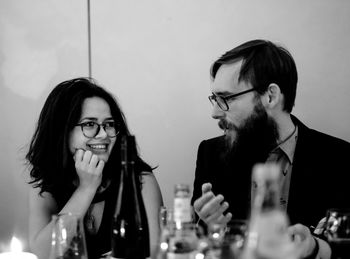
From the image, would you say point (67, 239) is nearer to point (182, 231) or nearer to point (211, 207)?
point (182, 231)

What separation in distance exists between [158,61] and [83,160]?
0.77 meters

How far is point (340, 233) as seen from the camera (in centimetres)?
95

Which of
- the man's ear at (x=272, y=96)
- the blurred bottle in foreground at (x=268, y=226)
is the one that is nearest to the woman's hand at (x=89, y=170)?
the man's ear at (x=272, y=96)

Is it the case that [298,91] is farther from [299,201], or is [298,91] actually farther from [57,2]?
[57,2]

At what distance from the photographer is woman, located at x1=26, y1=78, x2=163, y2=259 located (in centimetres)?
171

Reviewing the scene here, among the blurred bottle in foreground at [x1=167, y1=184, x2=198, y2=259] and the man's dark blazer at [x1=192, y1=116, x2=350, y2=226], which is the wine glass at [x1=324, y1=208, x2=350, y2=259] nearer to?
the blurred bottle in foreground at [x1=167, y1=184, x2=198, y2=259]

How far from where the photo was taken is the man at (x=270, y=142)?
1.80 meters

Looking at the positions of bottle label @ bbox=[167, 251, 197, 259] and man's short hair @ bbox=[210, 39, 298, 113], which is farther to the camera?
man's short hair @ bbox=[210, 39, 298, 113]

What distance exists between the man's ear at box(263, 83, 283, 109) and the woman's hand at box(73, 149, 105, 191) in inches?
28.9

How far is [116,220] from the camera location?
1167mm

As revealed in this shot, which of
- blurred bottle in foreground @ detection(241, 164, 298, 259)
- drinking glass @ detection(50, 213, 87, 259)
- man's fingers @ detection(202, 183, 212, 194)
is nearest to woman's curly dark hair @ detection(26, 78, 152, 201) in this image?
man's fingers @ detection(202, 183, 212, 194)

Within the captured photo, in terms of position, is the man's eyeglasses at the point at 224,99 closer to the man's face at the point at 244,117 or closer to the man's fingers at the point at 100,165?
the man's face at the point at 244,117

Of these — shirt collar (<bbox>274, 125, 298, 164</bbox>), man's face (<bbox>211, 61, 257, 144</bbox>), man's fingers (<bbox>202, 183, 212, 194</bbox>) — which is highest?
man's face (<bbox>211, 61, 257, 144</bbox>)

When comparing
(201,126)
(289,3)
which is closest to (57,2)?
(201,126)
